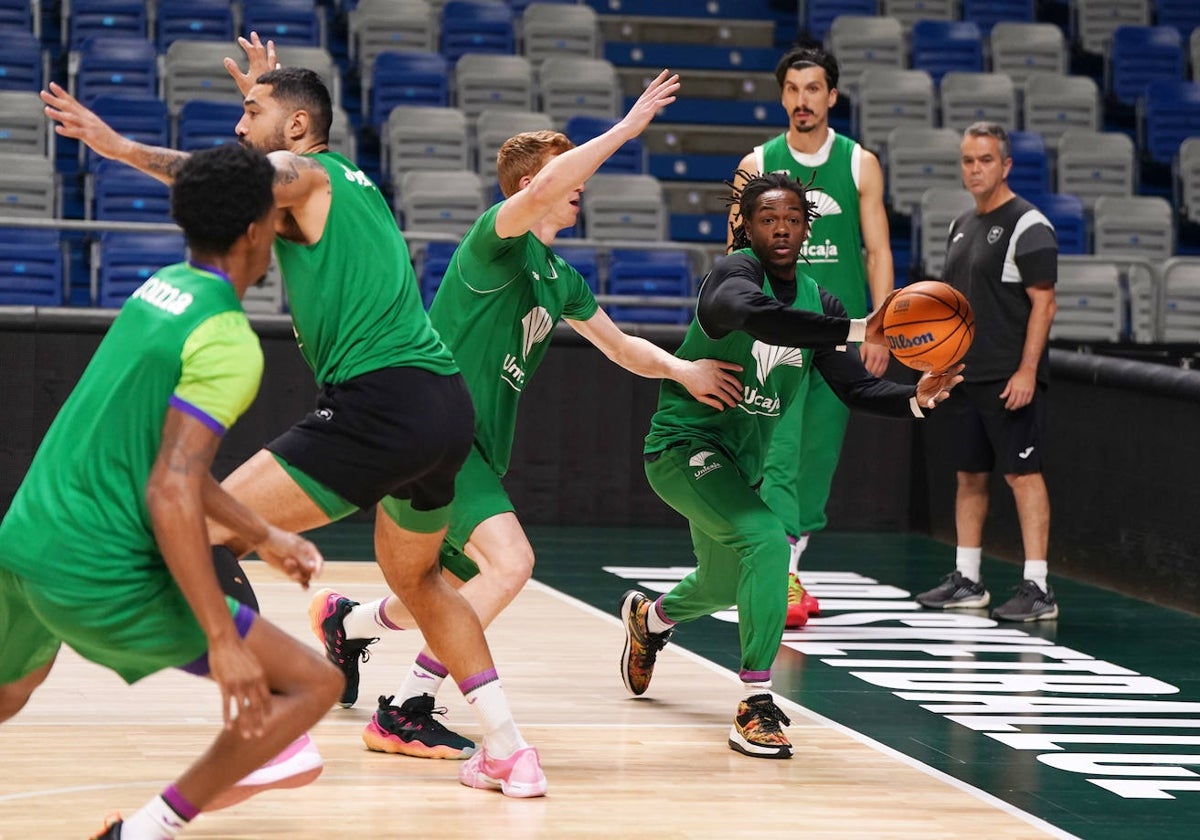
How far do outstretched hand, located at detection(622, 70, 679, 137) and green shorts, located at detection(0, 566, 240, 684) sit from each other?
5.62 ft

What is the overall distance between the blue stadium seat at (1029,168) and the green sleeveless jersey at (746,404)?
845 cm

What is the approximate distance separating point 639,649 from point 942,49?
10.3 m

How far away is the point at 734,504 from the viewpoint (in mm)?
5582

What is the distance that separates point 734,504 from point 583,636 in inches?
72.7

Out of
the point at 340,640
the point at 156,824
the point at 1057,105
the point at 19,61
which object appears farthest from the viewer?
the point at 1057,105

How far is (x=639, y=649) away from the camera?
611cm

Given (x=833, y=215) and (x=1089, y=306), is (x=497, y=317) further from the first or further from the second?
(x=1089, y=306)

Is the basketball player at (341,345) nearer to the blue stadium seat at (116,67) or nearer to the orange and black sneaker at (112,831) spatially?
the orange and black sneaker at (112,831)

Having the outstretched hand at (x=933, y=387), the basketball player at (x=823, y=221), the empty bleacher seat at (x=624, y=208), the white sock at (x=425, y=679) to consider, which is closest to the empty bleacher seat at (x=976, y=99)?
the empty bleacher seat at (x=624, y=208)

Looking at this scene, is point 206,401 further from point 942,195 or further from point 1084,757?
point 942,195

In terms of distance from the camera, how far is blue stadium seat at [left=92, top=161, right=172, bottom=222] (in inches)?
466

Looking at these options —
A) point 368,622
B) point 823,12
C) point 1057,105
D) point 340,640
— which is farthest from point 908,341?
point 823,12

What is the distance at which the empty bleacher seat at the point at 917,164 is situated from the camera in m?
13.8

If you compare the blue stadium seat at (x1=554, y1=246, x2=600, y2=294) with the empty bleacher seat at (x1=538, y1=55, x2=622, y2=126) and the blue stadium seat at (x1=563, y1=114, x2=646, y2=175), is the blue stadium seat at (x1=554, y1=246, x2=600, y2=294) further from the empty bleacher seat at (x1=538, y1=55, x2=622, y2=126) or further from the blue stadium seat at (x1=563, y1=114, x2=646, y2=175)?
the empty bleacher seat at (x1=538, y1=55, x2=622, y2=126)
